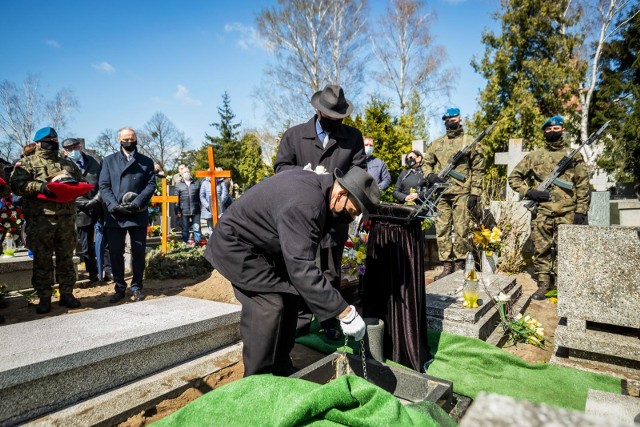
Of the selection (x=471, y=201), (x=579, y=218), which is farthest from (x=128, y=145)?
(x=579, y=218)

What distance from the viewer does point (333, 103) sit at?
3.35 metres

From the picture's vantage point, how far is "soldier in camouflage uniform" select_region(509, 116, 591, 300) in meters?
5.24

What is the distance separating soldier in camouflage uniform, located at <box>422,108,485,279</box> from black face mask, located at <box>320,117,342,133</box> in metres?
2.55

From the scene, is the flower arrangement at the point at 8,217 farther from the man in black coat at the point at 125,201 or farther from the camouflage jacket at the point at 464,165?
the camouflage jacket at the point at 464,165

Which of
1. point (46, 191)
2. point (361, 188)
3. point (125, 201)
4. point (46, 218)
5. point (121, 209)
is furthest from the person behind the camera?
point (125, 201)

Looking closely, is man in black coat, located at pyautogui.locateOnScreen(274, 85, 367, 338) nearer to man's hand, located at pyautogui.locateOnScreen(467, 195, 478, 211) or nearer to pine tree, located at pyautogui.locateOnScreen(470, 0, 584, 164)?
man's hand, located at pyautogui.locateOnScreen(467, 195, 478, 211)

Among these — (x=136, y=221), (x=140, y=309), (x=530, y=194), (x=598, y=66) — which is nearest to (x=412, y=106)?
(x=598, y=66)

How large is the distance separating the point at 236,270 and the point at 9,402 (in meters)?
1.36

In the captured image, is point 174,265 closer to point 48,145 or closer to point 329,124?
point 48,145

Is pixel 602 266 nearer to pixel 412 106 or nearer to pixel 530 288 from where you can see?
pixel 530 288

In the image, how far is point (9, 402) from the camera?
82.3 inches

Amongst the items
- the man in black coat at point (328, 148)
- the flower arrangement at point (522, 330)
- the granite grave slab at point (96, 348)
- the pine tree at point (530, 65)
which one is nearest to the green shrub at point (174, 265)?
the granite grave slab at point (96, 348)

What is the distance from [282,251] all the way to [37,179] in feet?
12.5

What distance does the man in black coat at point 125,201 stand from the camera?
4.82 meters
